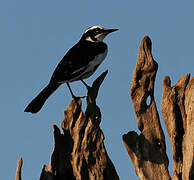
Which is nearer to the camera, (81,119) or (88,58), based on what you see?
(81,119)

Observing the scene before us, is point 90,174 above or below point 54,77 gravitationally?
below

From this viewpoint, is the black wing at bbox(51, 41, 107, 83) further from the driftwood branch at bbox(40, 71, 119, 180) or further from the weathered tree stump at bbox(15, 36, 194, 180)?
the weathered tree stump at bbox(15, 36, 194, 180)

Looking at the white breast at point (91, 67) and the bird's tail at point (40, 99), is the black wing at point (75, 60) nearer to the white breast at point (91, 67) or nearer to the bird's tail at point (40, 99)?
the white breast at point (91, 67)

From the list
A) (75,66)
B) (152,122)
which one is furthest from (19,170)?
(75,66)

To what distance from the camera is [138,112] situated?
1124 centimetres

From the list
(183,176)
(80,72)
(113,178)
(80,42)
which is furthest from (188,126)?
(80,42)

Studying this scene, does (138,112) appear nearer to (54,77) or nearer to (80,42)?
(54,77)

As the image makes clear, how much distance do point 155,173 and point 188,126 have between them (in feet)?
3.87

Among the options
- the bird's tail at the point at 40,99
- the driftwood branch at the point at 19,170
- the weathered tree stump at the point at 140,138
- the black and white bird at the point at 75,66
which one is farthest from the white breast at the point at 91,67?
the driftwood branch at the point at 19,170

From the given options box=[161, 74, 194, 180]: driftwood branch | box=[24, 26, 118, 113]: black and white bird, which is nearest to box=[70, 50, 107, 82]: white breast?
box=[24, 26, 118, 113]: black and white bird

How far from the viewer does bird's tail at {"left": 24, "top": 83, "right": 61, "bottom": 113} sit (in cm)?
1250

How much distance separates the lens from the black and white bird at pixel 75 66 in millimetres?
12555

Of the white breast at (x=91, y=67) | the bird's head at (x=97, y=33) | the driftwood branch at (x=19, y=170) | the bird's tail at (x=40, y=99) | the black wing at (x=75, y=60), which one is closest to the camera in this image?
the driftwood branch at (x=19, y=170)

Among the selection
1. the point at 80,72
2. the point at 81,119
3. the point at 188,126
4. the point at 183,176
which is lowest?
the point at 183,176
